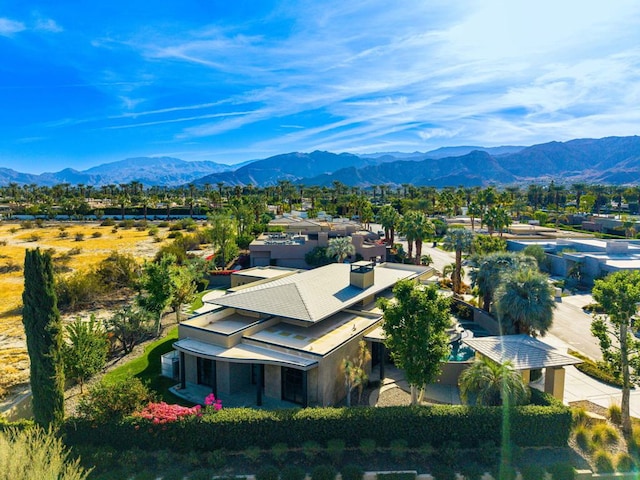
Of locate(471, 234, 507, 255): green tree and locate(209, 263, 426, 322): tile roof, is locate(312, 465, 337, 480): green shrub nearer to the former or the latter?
locate(209, 263, 426, 322): tile roof

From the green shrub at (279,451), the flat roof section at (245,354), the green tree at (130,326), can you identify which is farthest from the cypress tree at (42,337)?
the green tree at (130,326)

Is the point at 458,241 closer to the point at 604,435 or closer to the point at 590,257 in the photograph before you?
the point at 590,257

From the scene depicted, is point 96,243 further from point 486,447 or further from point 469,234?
point 486,447

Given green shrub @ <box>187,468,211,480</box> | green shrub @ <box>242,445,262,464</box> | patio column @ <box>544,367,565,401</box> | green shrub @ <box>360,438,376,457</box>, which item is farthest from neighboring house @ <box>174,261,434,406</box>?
patio column @ <box>544,367,565,401</box>

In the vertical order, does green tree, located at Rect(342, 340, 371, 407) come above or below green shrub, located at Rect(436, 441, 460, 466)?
A: above

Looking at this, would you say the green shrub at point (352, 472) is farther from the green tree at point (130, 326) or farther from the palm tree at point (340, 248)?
the palm tree at point (340, 248)

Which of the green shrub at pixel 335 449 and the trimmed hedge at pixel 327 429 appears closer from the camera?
the green shrub at pixel 335 449
